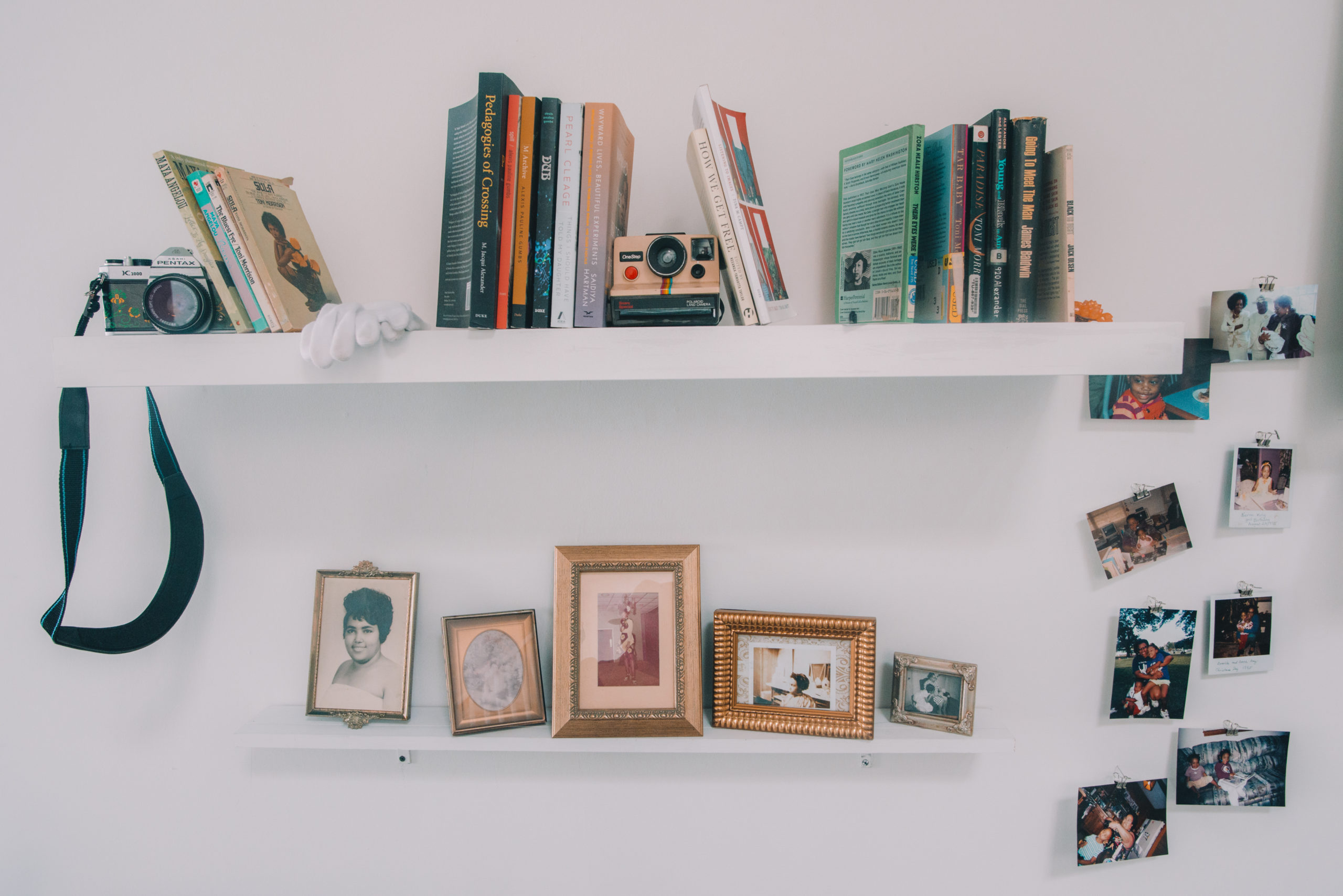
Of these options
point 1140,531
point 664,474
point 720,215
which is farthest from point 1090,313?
point 664,474

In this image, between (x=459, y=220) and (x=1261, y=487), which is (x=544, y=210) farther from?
(x=1261, y=487)

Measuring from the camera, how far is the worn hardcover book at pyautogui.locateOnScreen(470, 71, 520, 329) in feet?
2.29

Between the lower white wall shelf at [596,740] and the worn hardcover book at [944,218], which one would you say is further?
the lower white wall shelf at [596,740]

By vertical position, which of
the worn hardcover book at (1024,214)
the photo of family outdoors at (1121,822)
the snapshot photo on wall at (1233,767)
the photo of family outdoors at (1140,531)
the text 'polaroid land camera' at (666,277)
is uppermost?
the worn hardcover book at (1024,214)

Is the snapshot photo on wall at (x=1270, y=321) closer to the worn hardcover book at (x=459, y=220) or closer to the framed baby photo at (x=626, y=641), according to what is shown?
the framed baby photo at (x=626, y=641)

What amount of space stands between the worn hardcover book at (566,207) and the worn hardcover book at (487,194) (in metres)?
0.06

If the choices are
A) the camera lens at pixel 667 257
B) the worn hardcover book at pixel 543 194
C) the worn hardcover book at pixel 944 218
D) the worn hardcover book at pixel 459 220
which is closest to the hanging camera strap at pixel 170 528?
the worn hardcover book at pixel 459 220

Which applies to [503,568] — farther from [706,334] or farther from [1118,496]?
[1118,496]

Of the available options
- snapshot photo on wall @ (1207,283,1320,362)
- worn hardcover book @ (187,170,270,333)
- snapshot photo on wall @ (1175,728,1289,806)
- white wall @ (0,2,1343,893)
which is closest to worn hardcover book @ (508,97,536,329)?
white wall @ (0,2,1343,893)

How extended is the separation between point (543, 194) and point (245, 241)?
363 millimetres

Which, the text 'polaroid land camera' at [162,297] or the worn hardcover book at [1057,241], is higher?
the worn hardcover book at [1057,241]

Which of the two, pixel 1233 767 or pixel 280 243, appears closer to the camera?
pixel 280 243

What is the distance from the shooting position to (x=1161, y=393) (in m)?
0.90

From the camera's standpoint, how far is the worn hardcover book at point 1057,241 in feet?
2.41
